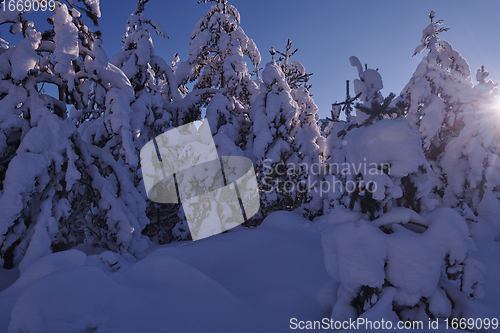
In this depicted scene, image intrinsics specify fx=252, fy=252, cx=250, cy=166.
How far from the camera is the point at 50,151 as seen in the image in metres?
4.22

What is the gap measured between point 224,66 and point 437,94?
9777 millimetres

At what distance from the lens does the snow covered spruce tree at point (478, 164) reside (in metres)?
8.04

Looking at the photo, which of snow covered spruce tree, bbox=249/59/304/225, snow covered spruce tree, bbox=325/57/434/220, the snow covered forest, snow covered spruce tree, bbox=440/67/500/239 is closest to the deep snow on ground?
the snow covered forest

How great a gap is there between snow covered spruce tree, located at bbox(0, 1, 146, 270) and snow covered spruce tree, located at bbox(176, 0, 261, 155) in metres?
4.66

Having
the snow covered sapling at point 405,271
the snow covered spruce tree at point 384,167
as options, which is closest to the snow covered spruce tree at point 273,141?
the snow covered spruce tree at point 384,167

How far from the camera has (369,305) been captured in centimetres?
278

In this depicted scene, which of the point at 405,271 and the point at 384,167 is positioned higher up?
the point at 384,167

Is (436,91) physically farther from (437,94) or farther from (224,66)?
(224,66)

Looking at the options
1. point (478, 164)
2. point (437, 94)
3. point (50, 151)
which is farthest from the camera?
point (437, 94)

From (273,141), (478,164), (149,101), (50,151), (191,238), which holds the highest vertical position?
(149,101)

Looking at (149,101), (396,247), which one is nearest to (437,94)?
(396,247)

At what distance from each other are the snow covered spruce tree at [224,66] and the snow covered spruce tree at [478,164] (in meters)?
7.93

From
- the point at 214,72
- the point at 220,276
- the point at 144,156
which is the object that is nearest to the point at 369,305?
the point at 220,276

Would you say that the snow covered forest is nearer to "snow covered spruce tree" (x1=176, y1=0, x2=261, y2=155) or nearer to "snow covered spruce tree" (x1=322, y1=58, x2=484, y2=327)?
"snow covered spruce tree" (x1=322, y1=58, x2=484, y2=327)
